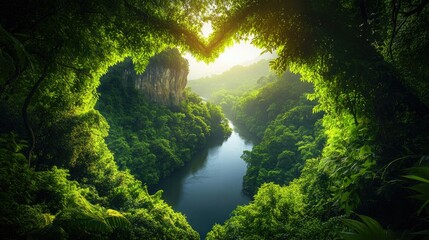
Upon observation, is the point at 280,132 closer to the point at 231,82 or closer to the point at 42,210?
the point at 42,210

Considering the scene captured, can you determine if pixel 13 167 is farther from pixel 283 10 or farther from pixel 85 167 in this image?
pixel 85 167

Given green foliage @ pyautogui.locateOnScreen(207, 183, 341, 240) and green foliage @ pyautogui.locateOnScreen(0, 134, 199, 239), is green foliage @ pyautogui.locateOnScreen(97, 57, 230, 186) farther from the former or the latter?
green foliage @ pyautogui.locateOnScreen(0, 134, 199, 239)

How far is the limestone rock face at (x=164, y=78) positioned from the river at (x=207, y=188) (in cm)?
1592

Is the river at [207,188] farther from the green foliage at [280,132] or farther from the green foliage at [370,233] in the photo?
the green foliage at [370,233]

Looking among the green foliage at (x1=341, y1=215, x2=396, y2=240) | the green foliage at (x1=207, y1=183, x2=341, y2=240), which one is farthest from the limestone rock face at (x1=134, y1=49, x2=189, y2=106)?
the green foliage at (x1=341, y1=215, x2=396, y2=240)

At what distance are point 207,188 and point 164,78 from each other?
97.6 feet

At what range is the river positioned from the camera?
29047 millimetres

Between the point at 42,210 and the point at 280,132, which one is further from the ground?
the point at 280,132

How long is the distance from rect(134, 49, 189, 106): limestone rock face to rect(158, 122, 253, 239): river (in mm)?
15922

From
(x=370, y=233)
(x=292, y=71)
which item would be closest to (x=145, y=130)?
(x=292, y=71)

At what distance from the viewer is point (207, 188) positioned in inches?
1395

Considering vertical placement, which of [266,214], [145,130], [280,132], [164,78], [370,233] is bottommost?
[266,214]

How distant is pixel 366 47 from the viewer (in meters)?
5.52

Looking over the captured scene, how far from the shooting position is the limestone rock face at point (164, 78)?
54.7m
